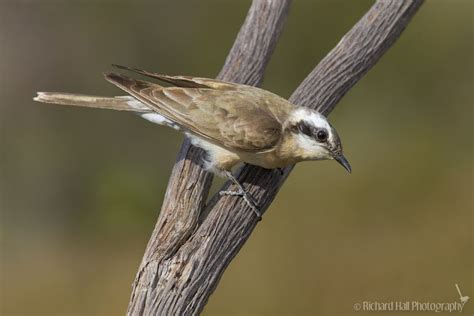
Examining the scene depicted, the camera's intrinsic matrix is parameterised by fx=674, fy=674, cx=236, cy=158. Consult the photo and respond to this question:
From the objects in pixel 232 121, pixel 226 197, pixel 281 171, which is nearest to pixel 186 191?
pixel 226 197

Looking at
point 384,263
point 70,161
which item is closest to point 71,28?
point 70,161

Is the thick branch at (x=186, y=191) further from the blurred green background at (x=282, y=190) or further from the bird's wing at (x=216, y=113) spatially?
the blurred green background at (x=282, y=190)

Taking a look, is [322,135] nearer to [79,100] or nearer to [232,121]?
[232,121]

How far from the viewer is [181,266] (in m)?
4.21

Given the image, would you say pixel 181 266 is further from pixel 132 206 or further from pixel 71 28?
pixel 71 28

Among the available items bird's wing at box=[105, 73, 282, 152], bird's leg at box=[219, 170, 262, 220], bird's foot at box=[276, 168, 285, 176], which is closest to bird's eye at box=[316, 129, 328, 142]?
bird's wing at box=[105, 73, 282, 152]

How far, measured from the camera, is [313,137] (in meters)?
4.68

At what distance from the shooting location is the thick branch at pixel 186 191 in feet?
13.6

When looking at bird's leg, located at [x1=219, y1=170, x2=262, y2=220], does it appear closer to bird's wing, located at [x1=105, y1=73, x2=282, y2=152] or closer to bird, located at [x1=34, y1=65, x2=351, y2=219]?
bird, located at [x1=34, y1=65, x2=351, y2=219]

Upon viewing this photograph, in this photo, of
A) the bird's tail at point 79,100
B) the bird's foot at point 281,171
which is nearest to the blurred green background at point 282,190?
the bird's foot at point 281,171

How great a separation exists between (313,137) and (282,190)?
5261 mm

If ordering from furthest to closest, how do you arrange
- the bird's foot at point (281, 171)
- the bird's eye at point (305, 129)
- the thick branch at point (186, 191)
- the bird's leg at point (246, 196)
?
the bird's foot at point (281, 171) < the bird's eye at point (305, 129) < the bird's leg at point (246, 196) < the thick branch at point (186, 191)

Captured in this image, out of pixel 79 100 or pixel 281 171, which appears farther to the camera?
pixel 281 171

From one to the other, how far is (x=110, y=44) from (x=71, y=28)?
606mm
